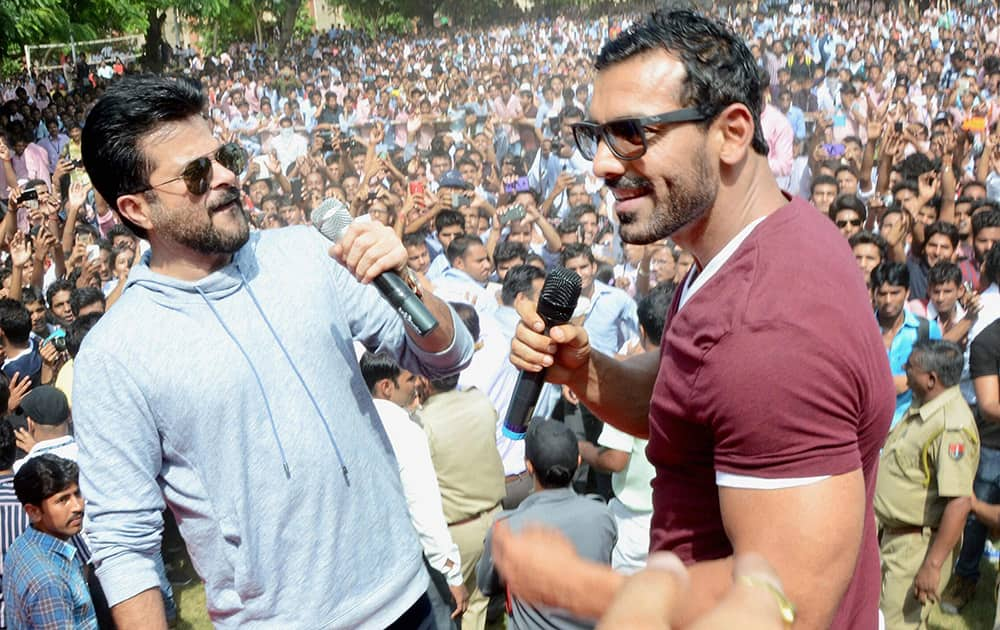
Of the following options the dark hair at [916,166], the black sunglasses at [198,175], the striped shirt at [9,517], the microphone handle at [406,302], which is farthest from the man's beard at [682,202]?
the dark hair at [916,166]

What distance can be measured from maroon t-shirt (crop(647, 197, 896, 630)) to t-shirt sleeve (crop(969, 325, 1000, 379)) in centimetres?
317

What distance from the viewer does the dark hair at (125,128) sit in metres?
2.07

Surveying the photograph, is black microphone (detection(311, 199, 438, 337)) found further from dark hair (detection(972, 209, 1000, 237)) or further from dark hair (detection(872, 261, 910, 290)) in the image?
dark hair (detection(972, 209, 1000, 237))

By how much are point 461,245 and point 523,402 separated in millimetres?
4674

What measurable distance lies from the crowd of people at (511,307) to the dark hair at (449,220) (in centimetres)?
2

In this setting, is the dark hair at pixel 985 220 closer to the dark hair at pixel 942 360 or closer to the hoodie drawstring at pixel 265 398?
the dark hair at pixel 942 360

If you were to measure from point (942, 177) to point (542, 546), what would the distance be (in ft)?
24.1

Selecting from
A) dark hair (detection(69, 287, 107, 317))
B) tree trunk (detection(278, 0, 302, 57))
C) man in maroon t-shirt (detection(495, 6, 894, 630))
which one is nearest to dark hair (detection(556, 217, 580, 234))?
dark hair (detection(69, 287, 107, 317))

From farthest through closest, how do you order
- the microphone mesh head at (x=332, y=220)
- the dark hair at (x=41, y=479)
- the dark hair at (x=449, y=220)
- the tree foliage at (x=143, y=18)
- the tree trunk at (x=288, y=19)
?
the tree trunk at (x=288, y=19) → the tree foliage at (x=143, y=18) → the dark hair at (x=449, y=220) → the dark hair at (x=41, y=479) → the microphone mesh head at (x=332, y=220)

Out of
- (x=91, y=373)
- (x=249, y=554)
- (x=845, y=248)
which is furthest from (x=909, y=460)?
(x=91, y=373)

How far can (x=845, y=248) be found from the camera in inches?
63.1

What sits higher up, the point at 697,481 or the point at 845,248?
the point at 845,248

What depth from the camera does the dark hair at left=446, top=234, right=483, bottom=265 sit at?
6.65m

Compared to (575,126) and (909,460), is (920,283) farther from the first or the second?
(575,126)
